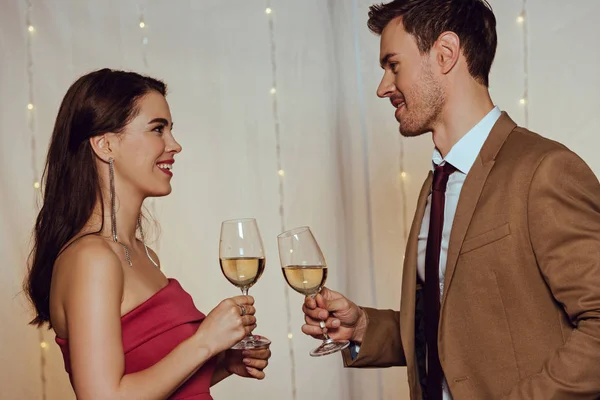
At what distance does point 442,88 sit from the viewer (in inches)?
77.0

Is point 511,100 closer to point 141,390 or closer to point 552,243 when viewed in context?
point 552,243

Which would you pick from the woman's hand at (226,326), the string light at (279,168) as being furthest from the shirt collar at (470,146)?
the string light at (279,168)

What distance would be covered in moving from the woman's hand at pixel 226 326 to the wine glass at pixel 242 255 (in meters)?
0.06

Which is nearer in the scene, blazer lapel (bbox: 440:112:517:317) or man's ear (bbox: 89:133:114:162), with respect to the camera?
blazer lapel (bbox: 440:112:517:317)

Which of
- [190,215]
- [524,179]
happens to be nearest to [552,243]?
[524,179]

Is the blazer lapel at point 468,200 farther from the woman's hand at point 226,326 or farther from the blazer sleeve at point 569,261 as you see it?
the woman's hand at point 226,326

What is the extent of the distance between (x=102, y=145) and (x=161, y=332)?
1.71 feet

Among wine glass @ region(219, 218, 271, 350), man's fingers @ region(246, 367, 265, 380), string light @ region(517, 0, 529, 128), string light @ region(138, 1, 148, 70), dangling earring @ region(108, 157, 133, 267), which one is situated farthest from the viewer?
string light @ region(138, 1, 148, 70)

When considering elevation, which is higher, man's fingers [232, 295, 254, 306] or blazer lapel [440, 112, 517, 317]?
blazer lapel [440, 112, 517, 317]

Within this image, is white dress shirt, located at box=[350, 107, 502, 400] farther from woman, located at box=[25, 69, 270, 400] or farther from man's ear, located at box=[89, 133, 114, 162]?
man's ear, located at box=[89, 133, 114, 162]

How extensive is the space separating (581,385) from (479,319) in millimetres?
272

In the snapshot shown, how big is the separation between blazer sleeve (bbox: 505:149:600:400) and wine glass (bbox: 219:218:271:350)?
0.64 metres

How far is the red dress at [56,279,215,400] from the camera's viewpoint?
5.99ft

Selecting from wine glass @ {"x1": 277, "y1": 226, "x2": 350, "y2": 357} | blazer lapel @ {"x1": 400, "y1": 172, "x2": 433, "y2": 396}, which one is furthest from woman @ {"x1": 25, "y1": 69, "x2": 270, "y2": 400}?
blazer lapel @ {"x1": 400, "y1": 172, "x2": 433, "y2": 396}
